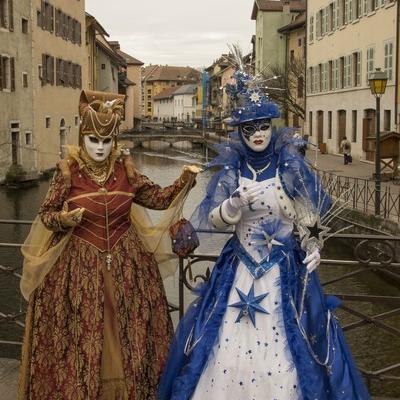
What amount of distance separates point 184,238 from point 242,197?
0.49 metres

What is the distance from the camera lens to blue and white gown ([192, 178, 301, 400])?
3.12 meters

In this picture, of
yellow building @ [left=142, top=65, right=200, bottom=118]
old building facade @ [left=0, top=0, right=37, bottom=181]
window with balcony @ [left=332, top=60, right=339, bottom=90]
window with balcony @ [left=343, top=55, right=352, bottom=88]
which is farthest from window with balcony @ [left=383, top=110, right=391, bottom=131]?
yellow building @ [left=142, top=65, right=200, bottom=118]

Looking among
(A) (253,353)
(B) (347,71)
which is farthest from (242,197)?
(B) (347,71)

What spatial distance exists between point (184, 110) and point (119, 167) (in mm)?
116095

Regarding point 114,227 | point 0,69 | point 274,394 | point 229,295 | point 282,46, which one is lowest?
point 274,394

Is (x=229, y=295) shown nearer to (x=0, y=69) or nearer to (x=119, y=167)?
(x=119, y=167)

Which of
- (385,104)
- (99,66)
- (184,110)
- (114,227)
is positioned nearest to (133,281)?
(114,227)

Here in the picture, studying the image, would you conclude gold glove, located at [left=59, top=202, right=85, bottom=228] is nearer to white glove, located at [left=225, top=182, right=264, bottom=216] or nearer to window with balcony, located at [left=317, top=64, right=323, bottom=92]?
white glove, located at [left=225, top=182, right=264, bottom=216]

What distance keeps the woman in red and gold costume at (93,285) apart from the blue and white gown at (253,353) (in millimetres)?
503

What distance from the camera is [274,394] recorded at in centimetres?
311

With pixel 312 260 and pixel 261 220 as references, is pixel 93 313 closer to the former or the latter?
pixel 261 220

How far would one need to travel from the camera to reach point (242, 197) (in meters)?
3.20

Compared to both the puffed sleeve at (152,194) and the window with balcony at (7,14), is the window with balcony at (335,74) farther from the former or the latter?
the puffed sleeve at (152,194)

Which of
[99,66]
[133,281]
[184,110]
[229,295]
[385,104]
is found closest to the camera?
[229,295]
